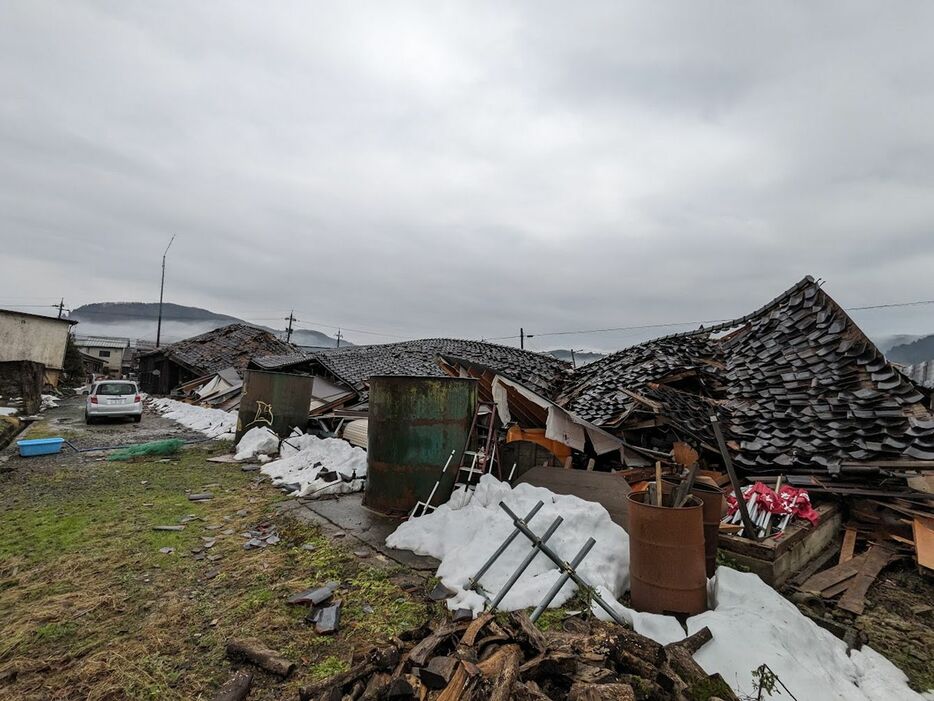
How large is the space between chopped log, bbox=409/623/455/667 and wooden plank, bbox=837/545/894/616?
396 centimetres

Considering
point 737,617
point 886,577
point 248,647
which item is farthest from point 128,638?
point 886,577

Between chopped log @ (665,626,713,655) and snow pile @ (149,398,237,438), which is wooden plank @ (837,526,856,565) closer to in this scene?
chopped log @ (665,626,713,655)

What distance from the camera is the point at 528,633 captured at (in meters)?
2.98

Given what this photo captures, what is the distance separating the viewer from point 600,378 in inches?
456

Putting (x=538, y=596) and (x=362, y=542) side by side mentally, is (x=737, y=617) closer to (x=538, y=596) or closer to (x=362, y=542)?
(x=538, y=596)

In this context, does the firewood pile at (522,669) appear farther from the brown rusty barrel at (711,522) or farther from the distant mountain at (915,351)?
the distant mountain at (915,351)

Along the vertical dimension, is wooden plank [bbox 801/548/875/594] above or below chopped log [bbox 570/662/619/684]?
below

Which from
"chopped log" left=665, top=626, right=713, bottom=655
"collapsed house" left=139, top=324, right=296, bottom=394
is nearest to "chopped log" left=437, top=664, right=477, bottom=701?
"chopped log" left=665, top=626, right=713, bottom=655

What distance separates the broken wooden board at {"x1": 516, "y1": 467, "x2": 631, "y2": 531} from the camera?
17.9ft

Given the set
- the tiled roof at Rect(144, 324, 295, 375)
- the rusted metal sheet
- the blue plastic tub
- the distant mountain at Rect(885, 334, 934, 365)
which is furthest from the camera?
the tiled roof at Rect(144, 324, 295, 375)

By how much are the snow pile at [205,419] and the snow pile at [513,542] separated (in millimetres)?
10904

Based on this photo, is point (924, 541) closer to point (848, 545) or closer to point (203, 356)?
point (848, 545)

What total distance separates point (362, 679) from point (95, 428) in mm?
18131

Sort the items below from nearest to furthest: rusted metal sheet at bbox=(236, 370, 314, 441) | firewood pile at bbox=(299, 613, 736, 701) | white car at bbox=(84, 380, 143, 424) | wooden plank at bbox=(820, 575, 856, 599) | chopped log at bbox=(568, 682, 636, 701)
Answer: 1. chopped log at bbox=(568, 682, 636, 701)
2. firewood pile at bbox=(299, 613, 736, 701)
3. wooden plank at bbox=(820, 575, 856, 599)
4. rusted metal sheet at bbox=(236, 370, 314, 441)
5. white car at bbox=(84, 380, 143, 424)
